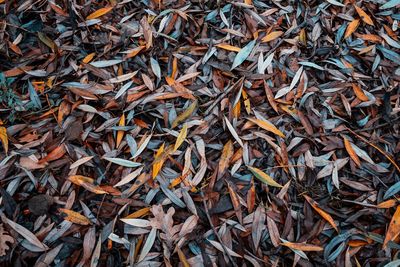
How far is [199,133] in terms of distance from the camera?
1.42 meters

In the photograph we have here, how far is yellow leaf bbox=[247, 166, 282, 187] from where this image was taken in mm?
1357

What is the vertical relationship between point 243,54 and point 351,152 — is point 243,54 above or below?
above

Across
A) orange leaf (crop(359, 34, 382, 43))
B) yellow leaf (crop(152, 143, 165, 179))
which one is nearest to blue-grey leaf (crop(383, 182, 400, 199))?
orange leaf (crop(359, 34, 382, 43))

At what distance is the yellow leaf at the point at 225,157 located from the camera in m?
1.37

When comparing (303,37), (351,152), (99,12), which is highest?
(99,12)

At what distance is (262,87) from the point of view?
1542 mm

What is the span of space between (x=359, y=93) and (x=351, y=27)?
32 cm

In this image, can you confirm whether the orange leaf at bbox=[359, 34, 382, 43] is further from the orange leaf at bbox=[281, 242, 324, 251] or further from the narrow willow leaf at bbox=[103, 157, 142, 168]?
the narrow willow leaf at bbox=[103, 157, 142, 168]

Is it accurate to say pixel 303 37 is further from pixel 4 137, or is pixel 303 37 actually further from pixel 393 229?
pixel 4 137

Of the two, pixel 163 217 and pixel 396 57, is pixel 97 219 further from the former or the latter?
pixel 396 57

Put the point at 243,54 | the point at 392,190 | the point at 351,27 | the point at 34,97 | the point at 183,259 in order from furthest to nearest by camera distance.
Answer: the point at 351,27 → the point at 243,54 → the point at 34,97 → the point at 392,190 → the point at 183,259

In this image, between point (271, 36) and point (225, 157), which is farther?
point (271, 36)

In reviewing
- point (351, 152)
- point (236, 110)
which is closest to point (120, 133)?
point (236, 110)

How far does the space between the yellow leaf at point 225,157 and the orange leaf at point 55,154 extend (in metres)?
0.54
